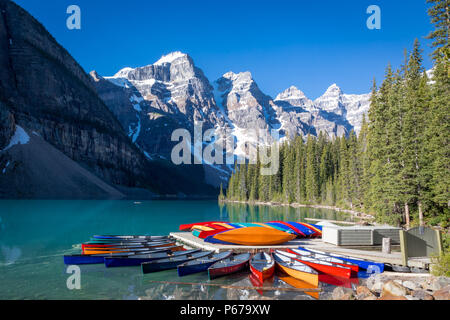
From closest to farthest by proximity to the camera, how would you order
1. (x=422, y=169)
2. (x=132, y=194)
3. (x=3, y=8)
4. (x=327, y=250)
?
(x=327, y=250), (x=422, y=169), (x=3, y=8), (x=132, y=194)

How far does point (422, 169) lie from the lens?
88.8 feet

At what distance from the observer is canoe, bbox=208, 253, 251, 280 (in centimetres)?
1548

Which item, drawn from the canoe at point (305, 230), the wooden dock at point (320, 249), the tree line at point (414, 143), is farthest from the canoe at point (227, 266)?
the tree line at point (414, 143)

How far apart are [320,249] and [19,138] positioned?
110 metres

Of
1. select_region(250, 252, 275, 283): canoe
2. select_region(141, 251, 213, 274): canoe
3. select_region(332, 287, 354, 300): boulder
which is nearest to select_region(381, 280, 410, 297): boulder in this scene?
select_region(332, 287, 354, 300): boulder

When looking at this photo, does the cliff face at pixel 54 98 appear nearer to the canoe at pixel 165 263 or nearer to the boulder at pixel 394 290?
the canoe at pixel 165 263

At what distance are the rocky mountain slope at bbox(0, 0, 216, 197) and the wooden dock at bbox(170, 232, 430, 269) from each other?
3569 inches

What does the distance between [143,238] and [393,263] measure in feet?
59.0

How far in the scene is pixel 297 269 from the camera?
15.1m

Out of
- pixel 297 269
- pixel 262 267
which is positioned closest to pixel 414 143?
pixel 297 269

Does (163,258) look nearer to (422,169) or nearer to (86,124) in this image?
(422,169)

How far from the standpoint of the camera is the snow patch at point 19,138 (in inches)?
3759
